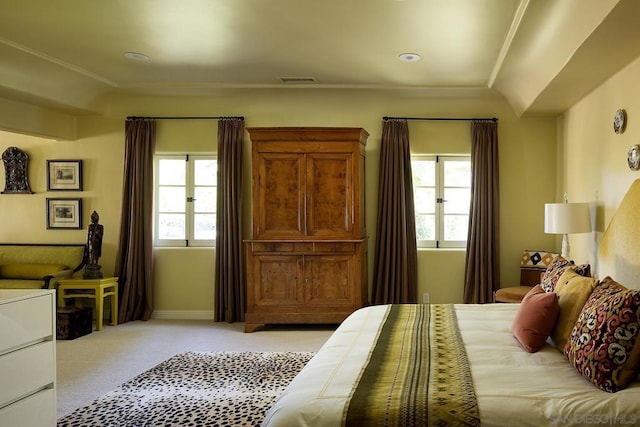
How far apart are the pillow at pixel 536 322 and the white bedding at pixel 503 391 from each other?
49 millimetres

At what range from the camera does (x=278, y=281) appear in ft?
17.1

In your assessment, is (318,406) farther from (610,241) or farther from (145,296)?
(145,296)

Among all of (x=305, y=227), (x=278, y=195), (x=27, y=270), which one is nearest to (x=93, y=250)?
(x=27, y=270)

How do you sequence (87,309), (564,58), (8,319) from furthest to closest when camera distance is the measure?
(87,309)
(564,58)
(8,319)

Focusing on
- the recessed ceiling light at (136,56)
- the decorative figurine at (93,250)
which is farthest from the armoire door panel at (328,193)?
the decorative figurine at (93,250)

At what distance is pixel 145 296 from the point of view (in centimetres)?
579

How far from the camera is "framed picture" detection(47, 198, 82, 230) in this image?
236 inches

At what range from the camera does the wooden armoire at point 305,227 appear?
516 centimetres

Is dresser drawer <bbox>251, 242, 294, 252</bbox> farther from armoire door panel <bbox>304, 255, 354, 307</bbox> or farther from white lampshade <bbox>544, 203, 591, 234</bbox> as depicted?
white lampshade <bbox>544, 203, 591, 234</bbox>

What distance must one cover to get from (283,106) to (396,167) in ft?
4.82

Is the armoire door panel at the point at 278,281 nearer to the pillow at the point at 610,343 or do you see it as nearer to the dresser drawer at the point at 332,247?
the dresser drawer at the point at 332,247

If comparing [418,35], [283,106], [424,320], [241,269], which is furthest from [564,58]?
[241,269]

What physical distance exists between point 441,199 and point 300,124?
1815 millimetres

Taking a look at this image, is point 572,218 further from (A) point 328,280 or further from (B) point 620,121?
(A) point 328,280
